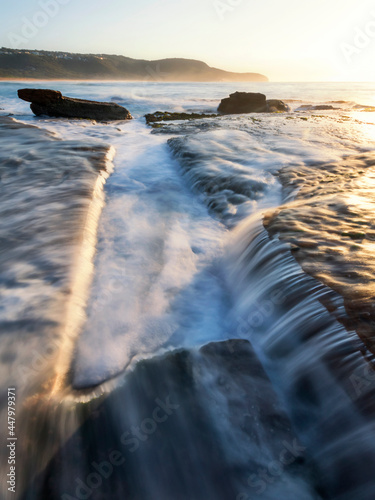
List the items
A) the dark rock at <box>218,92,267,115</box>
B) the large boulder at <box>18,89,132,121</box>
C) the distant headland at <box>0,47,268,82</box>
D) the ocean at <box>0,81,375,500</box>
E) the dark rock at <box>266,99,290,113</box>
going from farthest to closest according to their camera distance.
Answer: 1. the distant headland at <box>0,47,268,82</box>
2. the dark rock at <box>266,99,290,113</box>
3. the dark rock at <box>218,92,267,115</box>
4. the large boulder at <box>18,89,132,121</box>
5. the ocean at <box>0,81,375,500</box>

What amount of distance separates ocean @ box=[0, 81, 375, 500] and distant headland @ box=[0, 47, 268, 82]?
3463 inches

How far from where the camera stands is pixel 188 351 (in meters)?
2.33

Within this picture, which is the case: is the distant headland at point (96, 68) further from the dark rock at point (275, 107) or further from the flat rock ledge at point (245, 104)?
the dark rock at point (275, 107)

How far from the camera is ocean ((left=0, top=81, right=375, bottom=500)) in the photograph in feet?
5.36

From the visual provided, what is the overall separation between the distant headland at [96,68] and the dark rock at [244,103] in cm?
7368

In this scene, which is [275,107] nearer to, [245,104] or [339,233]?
[245,104]

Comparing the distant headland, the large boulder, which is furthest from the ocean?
the distant headland

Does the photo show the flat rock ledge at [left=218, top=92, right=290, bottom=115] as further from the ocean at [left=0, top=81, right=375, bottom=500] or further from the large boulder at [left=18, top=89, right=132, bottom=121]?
the ocean at [left=0, top=81, right=375, bottom=500]

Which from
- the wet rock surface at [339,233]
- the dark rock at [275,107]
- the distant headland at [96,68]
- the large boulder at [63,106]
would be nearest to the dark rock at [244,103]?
the dark rock at [275,107]

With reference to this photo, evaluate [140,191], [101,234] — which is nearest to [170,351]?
[101,234]

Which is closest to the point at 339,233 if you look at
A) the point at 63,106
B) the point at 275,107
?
the point at 63,106

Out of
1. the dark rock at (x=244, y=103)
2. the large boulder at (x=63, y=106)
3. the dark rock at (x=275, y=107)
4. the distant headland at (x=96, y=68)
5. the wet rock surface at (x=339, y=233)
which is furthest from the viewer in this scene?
the distant headland at (x=96, y=68)

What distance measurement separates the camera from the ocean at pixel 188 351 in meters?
1.63

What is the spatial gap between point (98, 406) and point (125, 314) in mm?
878
